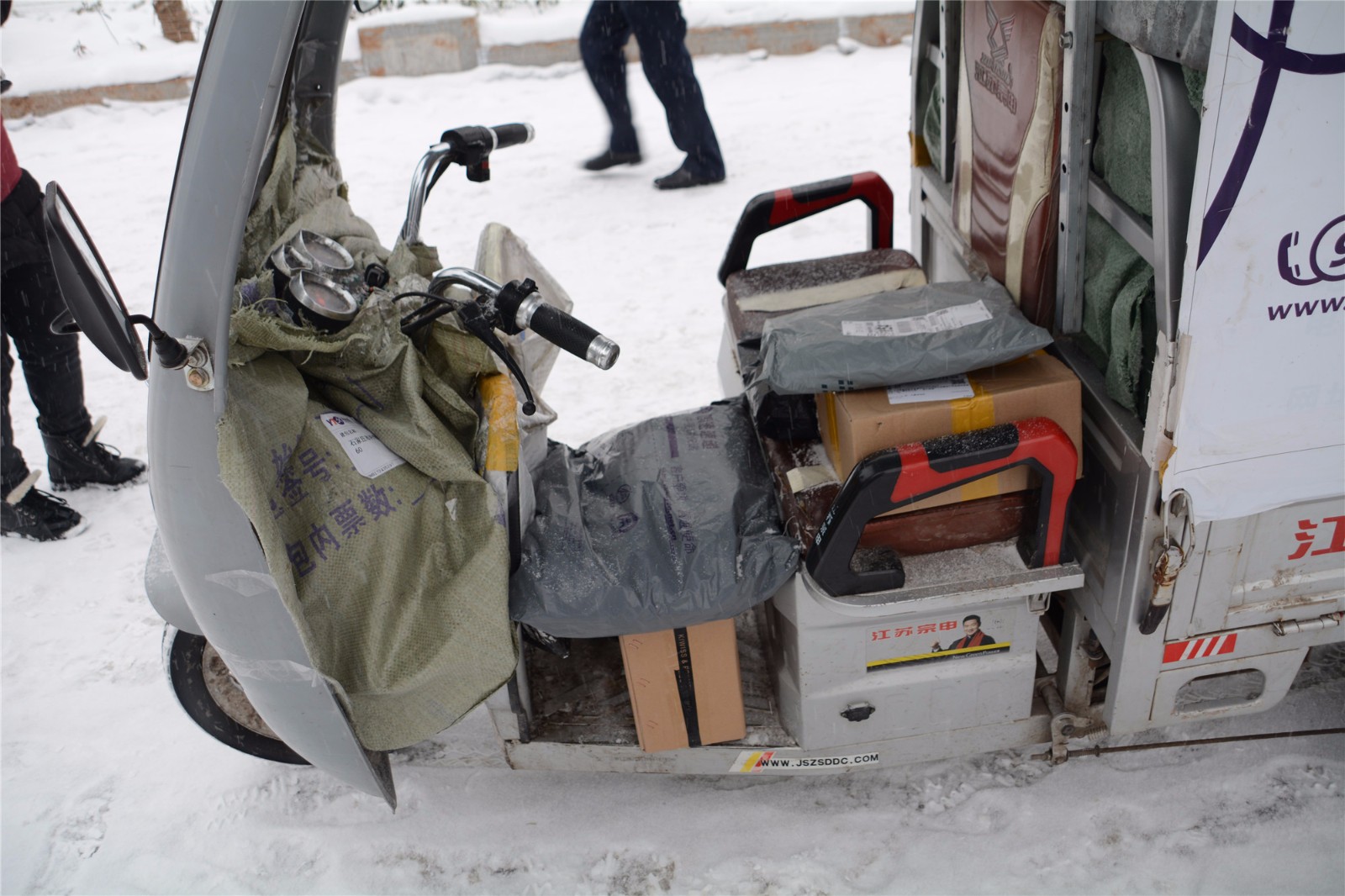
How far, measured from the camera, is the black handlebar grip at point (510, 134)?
7.24ft

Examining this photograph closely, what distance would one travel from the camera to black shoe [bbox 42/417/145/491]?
3.53 metres

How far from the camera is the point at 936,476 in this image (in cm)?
171

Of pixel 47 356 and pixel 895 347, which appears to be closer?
pixel 895 347

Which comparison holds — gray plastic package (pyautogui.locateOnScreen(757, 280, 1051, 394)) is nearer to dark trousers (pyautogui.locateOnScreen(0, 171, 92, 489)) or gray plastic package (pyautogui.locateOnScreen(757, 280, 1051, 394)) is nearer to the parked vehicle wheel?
the parked vehicle wheel

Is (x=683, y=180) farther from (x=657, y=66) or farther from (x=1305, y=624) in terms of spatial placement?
(x=1305, y=624)

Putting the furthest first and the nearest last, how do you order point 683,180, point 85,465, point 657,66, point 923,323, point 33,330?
point 683,180, point 657,66, point 85,465, point 33,330, point 923,323

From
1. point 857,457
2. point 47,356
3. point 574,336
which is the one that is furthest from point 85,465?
point 857,457

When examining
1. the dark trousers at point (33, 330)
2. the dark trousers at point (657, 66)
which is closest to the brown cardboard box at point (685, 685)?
the dark trousers at point (33, 330)

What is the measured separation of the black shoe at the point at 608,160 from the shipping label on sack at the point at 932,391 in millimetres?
4466

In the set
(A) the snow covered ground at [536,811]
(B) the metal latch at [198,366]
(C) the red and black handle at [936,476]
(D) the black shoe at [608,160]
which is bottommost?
(A) the snow covered ground at [536,811]

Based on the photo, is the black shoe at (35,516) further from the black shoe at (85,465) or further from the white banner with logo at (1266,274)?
the white banner with logo at (1266,274)

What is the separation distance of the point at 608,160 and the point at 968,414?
456cm

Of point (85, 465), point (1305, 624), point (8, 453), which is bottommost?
point (85, 465)

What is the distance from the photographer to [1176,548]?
5.47 ft
